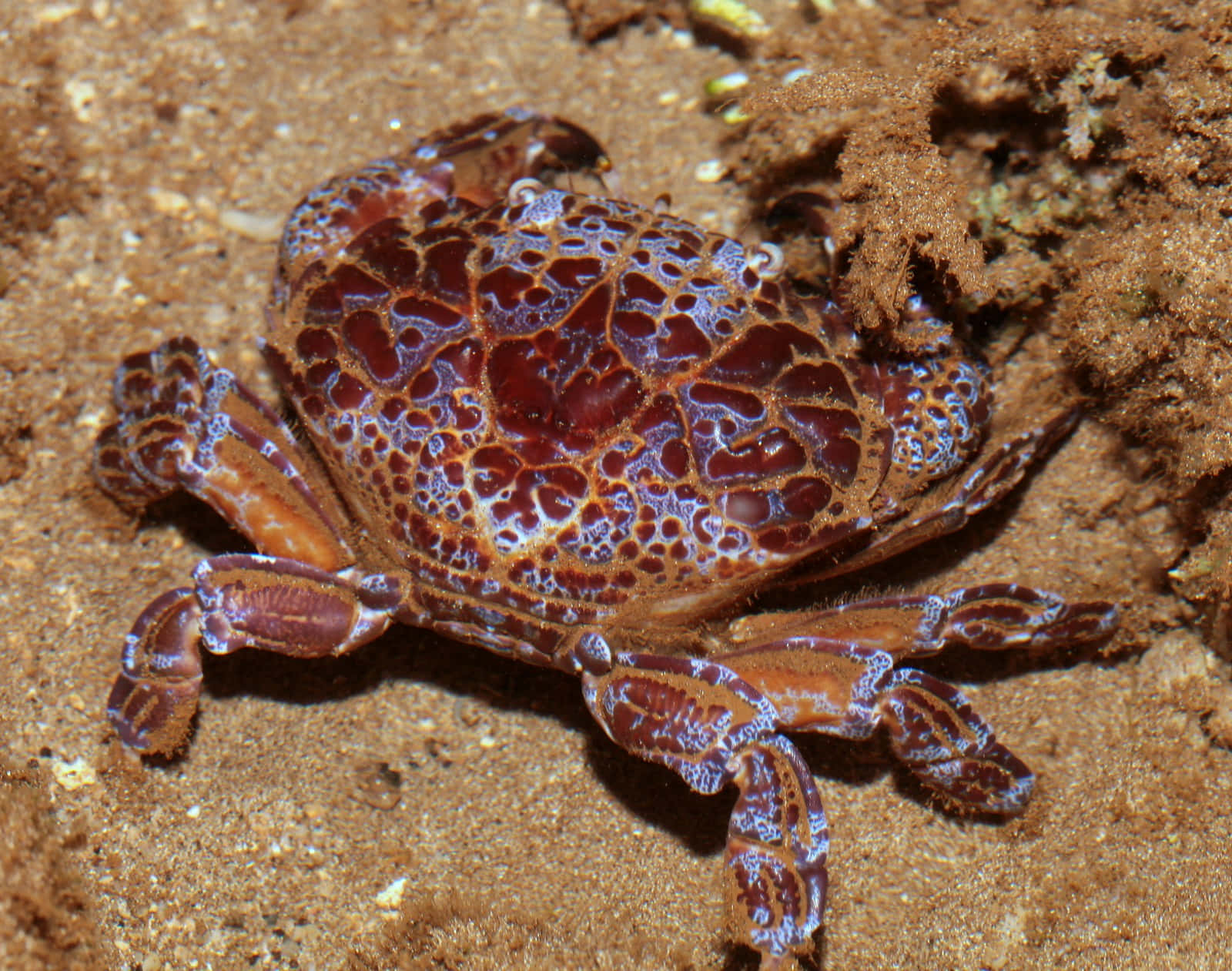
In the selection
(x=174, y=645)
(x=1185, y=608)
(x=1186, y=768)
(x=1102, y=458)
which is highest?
(x=1102, y=458)

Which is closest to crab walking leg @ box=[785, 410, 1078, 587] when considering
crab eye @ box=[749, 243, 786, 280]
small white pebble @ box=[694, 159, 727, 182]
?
crab eye @ box=[749, 243, 786, 280]

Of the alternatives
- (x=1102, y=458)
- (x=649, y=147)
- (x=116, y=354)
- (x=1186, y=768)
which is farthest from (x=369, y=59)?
(x=1186, y=768)

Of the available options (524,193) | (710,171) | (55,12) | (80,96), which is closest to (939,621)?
(524,193)

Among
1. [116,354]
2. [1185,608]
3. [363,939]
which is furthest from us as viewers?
[116,354]

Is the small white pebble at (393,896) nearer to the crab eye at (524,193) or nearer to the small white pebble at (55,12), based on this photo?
the crab eye at (524,193)

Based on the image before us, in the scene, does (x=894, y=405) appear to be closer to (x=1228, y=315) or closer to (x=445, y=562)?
(x=1228, y=315)

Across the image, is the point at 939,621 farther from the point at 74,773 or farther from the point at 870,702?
the point at 74,773

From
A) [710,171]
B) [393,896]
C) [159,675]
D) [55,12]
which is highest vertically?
[710,171]
